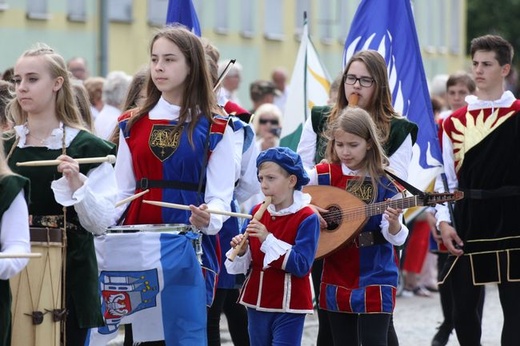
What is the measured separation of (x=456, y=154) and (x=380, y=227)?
127 cm

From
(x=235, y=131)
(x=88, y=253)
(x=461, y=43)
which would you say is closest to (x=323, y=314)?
(x=235, y=131)

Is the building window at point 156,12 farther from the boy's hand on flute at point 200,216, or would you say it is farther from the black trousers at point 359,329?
the boy's hand on flute at point 200,216

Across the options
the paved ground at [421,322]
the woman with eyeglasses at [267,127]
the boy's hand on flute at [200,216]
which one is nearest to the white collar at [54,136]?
the boy's hand on flute at [200,216]

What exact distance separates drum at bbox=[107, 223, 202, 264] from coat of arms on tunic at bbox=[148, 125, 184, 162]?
0.36m

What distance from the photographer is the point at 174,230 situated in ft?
24.3

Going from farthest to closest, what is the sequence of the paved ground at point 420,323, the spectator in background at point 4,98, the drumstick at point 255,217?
the paved ground at point 420,323
the spectator in background at point 4,98
the drumstick at point 255,217

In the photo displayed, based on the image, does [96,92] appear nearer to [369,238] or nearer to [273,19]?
[369,238]

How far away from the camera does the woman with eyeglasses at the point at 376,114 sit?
854 centimetres

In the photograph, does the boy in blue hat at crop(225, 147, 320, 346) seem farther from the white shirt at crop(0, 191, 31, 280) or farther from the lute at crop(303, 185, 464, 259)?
the white shirt at crop(0, 191, 31, 280)

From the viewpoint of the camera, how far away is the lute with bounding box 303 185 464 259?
26.4ft

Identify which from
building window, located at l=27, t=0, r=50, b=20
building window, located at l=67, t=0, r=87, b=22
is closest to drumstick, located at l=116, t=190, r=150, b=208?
building window, located at l=27, t=0, r=50, b=20

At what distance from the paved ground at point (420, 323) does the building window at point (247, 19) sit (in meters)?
16.7

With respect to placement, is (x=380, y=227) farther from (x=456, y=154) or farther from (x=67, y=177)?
(x=67, y=177)

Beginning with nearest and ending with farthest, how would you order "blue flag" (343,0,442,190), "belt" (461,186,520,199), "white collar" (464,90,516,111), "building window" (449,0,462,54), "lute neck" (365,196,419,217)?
"lute neck" (365,196,419,217) < "belt" (461,186,520,199) < "white collar" (464,90,516,111) < "blue flag" (343,0,442,190) < "building window" (449,0,462,54)
